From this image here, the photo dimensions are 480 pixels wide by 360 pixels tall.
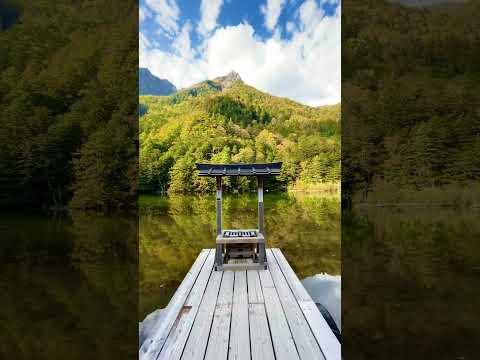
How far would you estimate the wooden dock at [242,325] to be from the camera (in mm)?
1787

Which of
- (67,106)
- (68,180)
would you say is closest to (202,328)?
(68,180)

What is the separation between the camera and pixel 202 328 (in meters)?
2.13

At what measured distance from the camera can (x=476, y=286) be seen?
413cm

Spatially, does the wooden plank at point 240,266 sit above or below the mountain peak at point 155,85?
below

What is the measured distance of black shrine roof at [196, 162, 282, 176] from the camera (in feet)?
12.6

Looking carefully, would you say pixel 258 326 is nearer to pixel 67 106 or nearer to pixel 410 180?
pixel 410 180

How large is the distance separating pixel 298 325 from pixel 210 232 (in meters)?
7.01

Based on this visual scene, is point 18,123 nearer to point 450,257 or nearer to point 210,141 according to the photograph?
point 210,141

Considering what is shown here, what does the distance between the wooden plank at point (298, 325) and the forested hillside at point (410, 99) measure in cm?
894

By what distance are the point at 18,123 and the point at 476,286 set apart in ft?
49.5

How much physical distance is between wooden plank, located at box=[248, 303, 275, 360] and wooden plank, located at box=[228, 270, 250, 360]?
34 mm

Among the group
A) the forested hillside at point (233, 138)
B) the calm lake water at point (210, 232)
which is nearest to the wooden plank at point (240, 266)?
the calm lake water at point (210, 232)

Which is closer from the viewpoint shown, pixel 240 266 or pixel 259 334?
pixel 259 334

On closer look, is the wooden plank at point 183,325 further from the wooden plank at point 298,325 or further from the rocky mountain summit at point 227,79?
the rocky mountain summit at point 227,79
